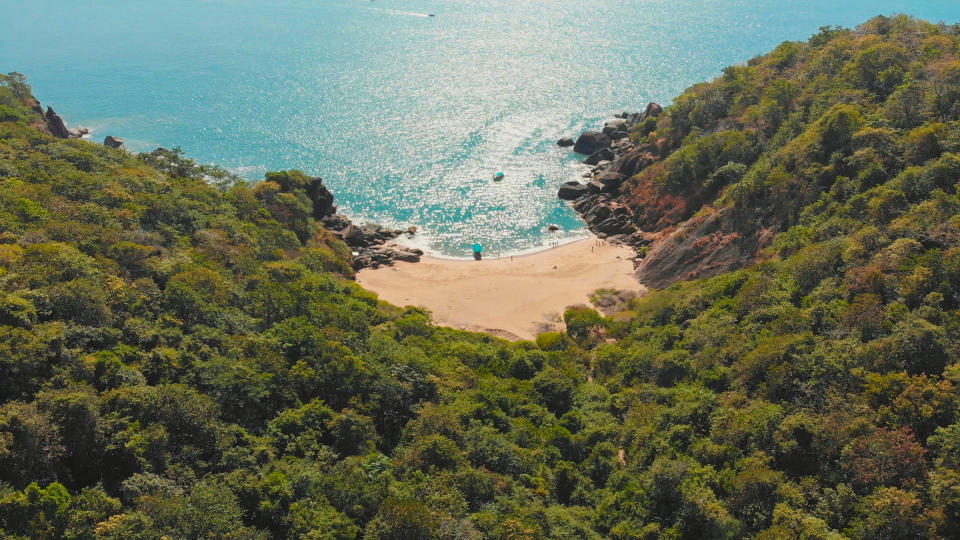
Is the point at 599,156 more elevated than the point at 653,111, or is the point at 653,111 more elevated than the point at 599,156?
the point at 653,111

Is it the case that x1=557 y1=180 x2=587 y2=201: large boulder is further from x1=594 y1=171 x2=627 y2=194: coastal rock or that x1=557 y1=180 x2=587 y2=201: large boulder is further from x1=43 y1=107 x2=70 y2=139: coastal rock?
x1=43 y1=107 x2=70 y2=139: coastal rock

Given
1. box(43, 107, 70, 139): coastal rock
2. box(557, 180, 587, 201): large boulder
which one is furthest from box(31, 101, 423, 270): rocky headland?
box(557, 180, 587, 201): large boulder

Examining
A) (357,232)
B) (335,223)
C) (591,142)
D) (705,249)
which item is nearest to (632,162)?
(591,142)

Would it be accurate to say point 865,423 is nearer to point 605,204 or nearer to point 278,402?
point 278,402

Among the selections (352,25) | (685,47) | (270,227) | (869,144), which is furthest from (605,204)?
(352,25)

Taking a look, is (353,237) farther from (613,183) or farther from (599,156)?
(599,156)

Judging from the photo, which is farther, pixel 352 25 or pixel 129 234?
pixel 352 25
